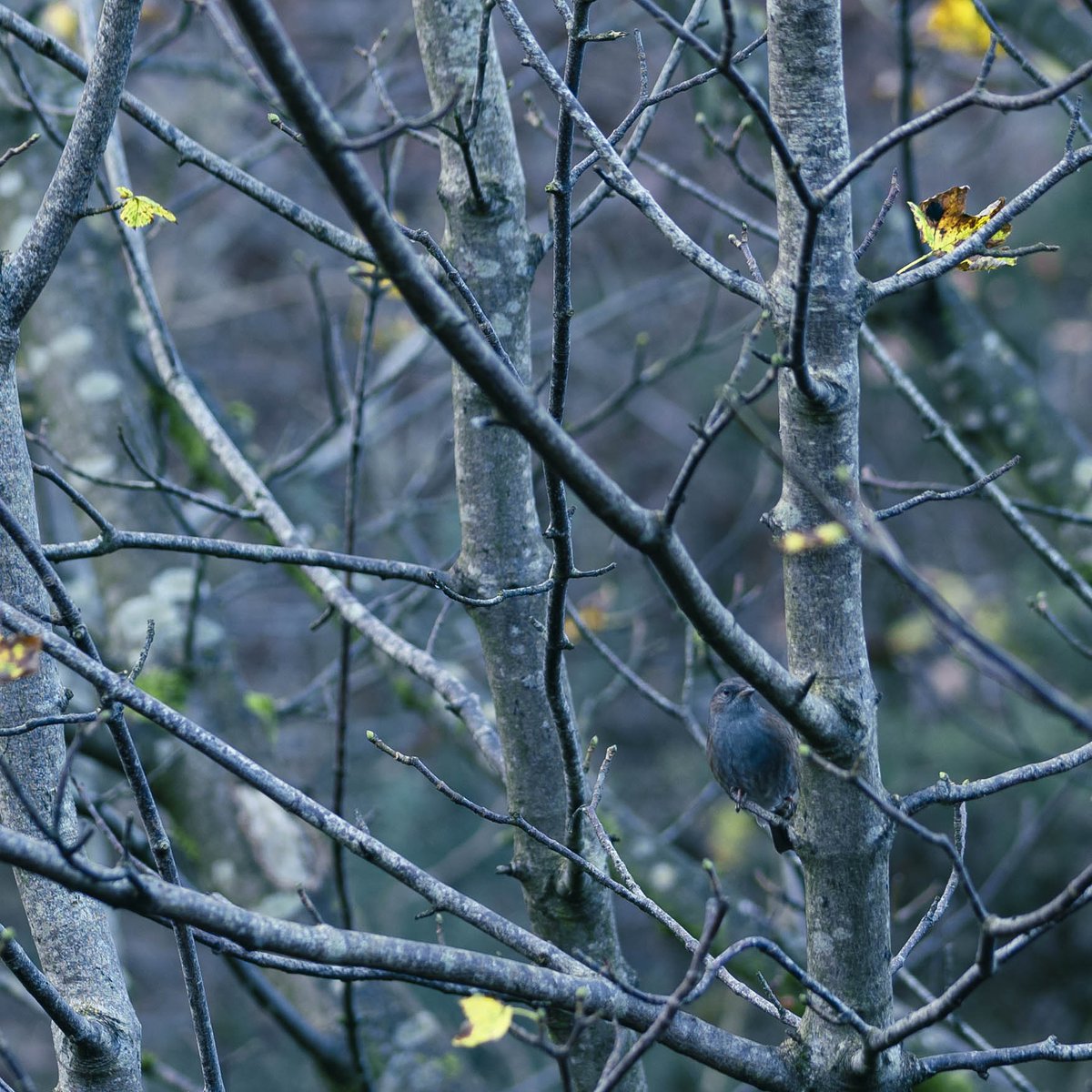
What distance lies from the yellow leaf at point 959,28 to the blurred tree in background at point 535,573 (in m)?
0.03

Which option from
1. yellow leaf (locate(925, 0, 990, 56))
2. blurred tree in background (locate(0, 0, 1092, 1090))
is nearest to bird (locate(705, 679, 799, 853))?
blurred tree in background (locate(0, 0, 1092, 1090))

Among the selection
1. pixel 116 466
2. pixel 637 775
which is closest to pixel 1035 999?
pixel 637 775

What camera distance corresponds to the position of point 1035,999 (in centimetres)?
702

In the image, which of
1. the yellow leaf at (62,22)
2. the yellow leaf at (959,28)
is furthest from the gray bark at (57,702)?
the yellow leaf at (959,28)

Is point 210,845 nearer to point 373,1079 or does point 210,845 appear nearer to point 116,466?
point 373,1079

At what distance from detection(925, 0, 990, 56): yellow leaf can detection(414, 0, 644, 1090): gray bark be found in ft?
9.22

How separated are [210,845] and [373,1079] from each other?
0.80 meters

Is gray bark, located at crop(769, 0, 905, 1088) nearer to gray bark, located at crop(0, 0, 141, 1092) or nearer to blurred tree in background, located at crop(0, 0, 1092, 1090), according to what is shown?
blurred tree in background, located at crop(0, 0, 1092, 1090)

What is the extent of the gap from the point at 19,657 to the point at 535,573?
1.05 metres

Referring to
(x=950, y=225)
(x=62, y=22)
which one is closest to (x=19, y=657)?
(x=950, y=225)

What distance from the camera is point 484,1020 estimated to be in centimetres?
128

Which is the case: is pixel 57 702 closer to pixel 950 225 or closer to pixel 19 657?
pixel 19 657

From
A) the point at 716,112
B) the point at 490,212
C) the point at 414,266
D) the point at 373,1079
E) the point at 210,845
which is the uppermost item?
the point at 716,112

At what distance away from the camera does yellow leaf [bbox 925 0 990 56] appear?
4.03m
